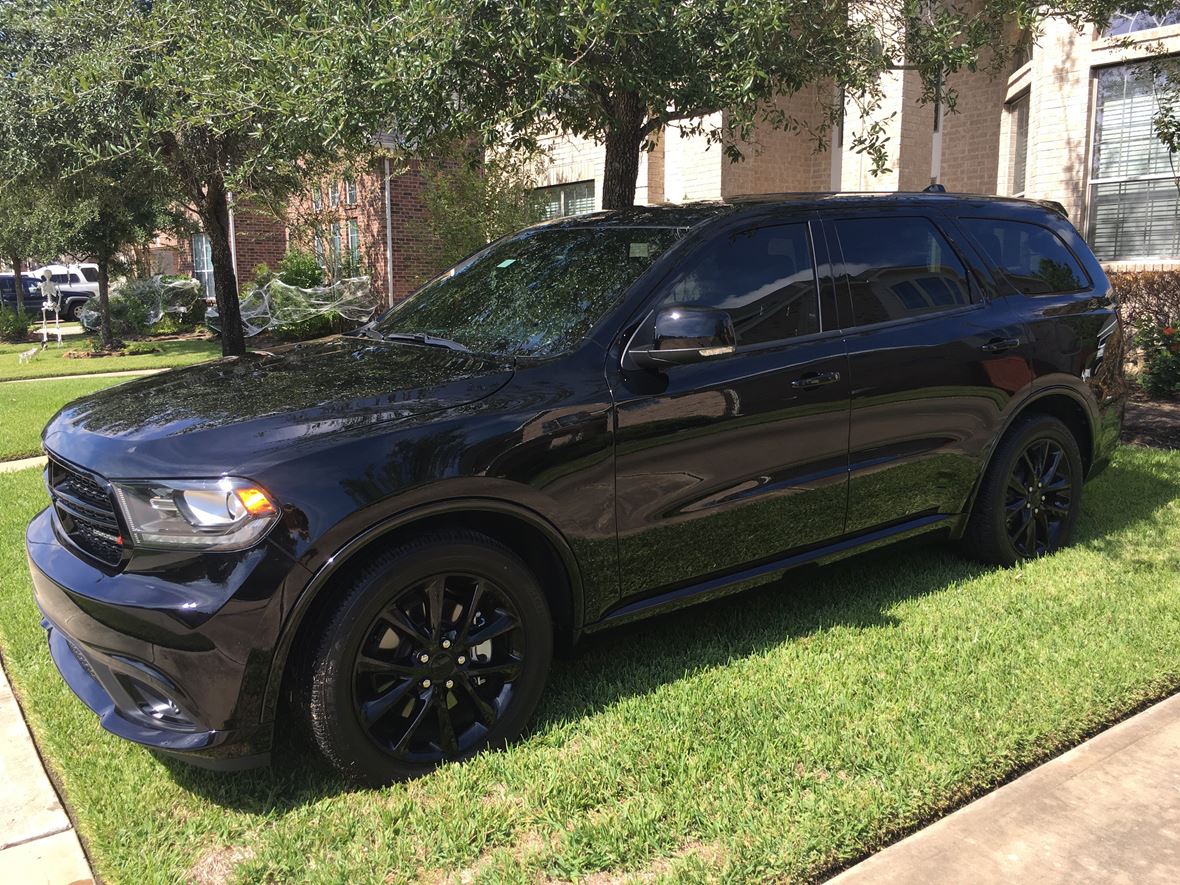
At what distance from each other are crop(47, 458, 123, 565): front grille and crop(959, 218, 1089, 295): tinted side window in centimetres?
393

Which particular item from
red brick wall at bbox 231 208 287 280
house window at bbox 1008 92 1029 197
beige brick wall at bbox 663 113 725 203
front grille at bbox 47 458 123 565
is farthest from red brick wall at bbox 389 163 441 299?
front grille at bbox 47 458 123 565

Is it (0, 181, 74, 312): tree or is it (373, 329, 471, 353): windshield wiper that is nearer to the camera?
(373, 329, 471, 353): windshield wiper

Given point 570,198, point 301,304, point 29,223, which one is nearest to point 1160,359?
point 570,198

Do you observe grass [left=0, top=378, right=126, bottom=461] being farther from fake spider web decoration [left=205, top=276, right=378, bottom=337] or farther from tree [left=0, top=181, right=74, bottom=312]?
fake spider web decoration [left=205, top=276, right=378, bottom=337]

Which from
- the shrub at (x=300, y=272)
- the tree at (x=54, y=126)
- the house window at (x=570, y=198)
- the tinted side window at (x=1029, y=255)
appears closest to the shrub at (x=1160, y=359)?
the tinted side window at (x=1029, y=255)

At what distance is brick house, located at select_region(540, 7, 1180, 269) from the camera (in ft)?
35.1

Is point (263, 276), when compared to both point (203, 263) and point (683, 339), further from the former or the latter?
point (683, 339)

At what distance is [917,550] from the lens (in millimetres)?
5125

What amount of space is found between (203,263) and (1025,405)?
3008cm

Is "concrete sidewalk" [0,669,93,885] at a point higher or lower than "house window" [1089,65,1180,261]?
lower

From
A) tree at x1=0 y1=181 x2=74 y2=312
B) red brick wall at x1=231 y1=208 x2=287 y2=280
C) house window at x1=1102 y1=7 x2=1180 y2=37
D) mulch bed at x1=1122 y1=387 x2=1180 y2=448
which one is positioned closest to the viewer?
mulch bed at x1=1122 y1=387 x2=1180 y2=448

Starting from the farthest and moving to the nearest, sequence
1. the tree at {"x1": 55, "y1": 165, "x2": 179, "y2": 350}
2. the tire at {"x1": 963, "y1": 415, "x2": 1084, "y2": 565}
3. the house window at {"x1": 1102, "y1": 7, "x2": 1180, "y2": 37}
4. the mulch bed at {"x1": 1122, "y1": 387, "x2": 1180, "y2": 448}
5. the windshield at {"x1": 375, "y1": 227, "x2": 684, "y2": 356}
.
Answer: the tree at {"x1": 55, "y1": 165, "x2": 179, "y2": 350} < the house window at {"x1": 1102, "y1": 7, "x2": 1180, "y2": 37} < the mulch bed at {"x1": 1122, "y1": 387, "x2": 1180, "y2": 448} < the tire at {"x1": 963, "y1": 415, "x2": 1084, "y2": 565} < the windshield at {"x1": 375, "y1": 227, "x2": 684, "y2": 356}

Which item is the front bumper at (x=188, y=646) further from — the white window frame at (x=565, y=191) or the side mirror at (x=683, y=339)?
the white window frame at (x=565, y=191)

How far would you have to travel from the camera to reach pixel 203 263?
99.0 ft
